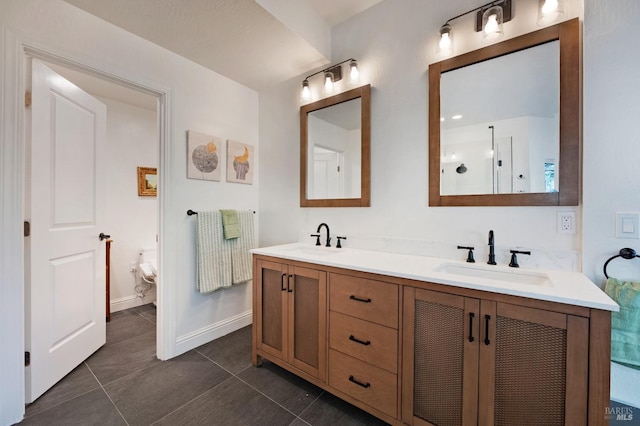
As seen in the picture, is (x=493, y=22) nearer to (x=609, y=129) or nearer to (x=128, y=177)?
(x=609, y=129)

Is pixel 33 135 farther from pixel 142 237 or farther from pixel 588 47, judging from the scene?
pixel 588 47

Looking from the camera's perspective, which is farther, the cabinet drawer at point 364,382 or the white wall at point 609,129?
the cabinet drawer at point 364,382

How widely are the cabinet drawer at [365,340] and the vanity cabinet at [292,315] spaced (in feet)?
0.29

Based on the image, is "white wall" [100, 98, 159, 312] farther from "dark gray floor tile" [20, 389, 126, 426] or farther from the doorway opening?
A: "dark gray floor tile" [20, 389, 126, 426]

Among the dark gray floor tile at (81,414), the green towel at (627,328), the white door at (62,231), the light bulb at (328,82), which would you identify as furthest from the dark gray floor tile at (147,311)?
the green towel at (627,328)

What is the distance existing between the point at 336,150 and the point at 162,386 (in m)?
2.12

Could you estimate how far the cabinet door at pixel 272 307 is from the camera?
178 centimetres

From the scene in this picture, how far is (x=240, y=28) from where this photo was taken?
5.80 ft

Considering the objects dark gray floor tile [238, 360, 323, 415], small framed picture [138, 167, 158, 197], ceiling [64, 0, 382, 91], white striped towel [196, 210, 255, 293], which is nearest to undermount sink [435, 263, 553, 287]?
dark gray floor tile [238, 360, 323, 415]

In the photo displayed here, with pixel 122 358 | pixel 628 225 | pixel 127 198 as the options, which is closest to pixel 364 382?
pixel 628 225

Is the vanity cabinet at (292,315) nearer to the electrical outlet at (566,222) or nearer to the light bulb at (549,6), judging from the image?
the electrical outlet at (566,222)

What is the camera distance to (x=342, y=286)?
1.49 metres

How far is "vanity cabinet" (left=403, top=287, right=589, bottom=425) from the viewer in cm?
94

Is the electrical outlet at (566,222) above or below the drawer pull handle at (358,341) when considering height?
above
